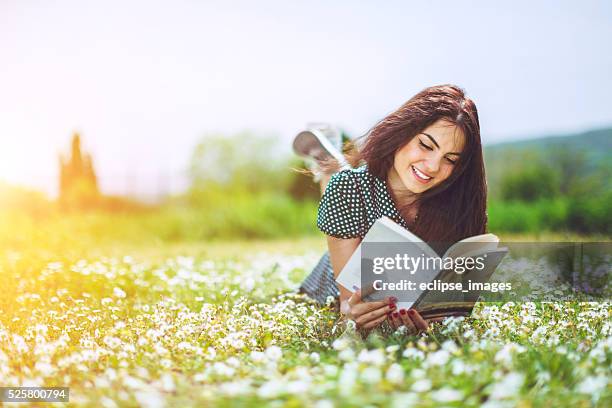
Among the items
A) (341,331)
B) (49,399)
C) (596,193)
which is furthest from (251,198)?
(49,399)

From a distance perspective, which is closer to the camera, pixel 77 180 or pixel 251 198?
pixel 251 198

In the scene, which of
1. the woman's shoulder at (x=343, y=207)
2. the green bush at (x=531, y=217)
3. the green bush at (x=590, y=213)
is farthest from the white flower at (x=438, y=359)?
the green bush at (x=531, y=217)

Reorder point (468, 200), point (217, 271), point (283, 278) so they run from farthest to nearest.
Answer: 1. point (217, 271)
2. point (283, 278)
3. point (468, 200)

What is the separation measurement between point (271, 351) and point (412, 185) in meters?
1.37

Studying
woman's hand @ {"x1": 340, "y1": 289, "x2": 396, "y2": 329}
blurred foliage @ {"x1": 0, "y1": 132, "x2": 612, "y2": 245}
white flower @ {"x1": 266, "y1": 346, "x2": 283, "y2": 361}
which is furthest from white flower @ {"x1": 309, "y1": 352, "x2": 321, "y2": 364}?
blurred foliage @ {"x1": 0, "y1": 132, "x2": 612, "y2": 245}

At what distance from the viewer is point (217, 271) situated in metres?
5.83

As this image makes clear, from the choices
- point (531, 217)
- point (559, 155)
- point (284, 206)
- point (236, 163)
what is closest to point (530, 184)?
point (559, 155)

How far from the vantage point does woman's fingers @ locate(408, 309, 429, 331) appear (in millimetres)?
3154

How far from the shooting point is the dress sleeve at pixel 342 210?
357 centimetres

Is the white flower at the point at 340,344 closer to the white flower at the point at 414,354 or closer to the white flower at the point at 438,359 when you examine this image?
the white flower at the point at 414,354

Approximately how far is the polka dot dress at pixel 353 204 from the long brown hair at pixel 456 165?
0.24 feet

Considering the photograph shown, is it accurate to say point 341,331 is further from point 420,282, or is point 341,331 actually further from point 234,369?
point 234,369

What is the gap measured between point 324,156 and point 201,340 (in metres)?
1.74

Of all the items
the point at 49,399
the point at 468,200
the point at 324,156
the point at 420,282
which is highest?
the point at 324,156
